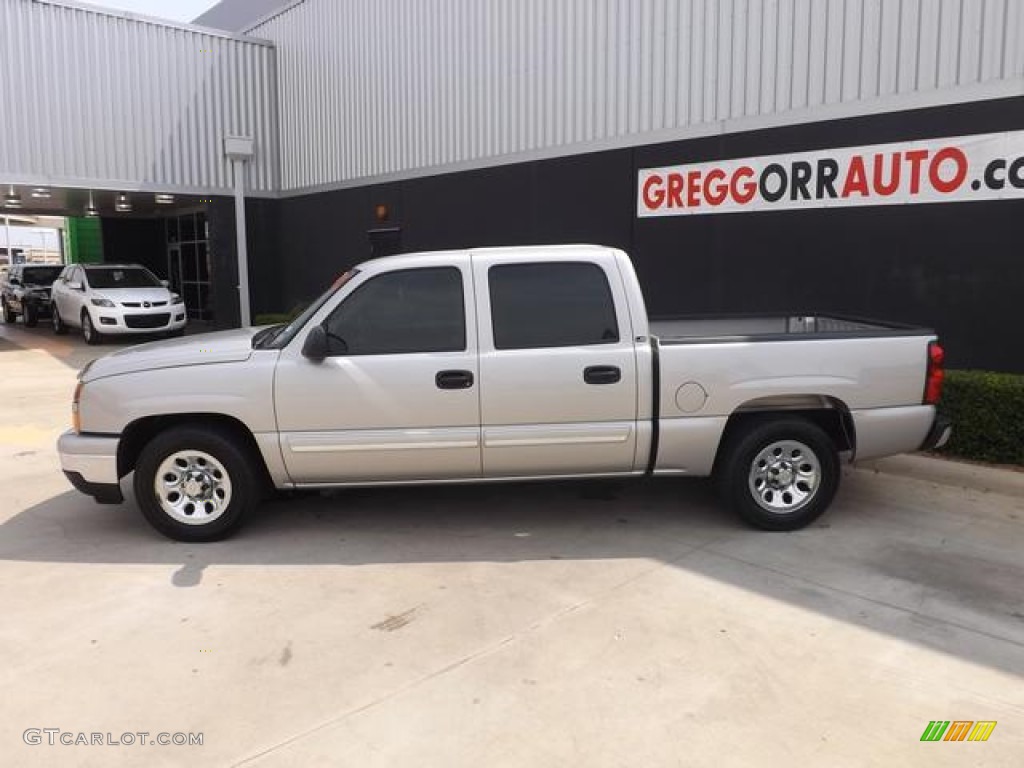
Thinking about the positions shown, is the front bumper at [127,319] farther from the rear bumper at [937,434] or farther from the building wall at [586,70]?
the rear bumper at [937,434]

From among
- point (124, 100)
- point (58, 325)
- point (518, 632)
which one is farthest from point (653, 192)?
point (58, 325)

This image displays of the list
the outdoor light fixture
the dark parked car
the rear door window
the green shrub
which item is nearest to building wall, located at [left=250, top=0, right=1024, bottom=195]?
the green shrub

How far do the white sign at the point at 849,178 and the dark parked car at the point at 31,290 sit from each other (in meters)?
18.0

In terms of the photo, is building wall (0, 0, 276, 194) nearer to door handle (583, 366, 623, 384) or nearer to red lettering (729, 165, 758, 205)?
red lettering (729, 165, 758, 205)

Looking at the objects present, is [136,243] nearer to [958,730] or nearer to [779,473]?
[779,473]

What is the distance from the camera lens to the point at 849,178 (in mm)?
8648

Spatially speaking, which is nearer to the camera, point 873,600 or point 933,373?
point 873,600

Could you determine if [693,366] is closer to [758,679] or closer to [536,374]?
[536,374]

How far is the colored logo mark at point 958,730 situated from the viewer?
323 centimetres

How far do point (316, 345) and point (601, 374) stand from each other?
5.81ft

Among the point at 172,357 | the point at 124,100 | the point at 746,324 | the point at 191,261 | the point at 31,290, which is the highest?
the point at 124,100

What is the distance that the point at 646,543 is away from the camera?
17.6 feet

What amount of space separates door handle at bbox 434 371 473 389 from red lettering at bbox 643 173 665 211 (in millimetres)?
6110

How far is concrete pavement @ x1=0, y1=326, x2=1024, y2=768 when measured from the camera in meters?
3.25
